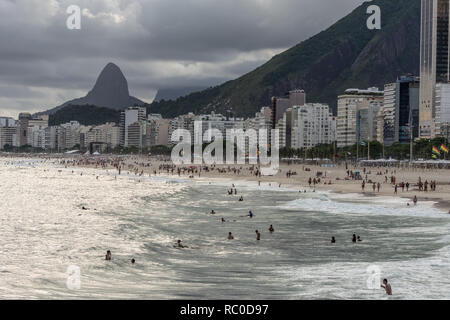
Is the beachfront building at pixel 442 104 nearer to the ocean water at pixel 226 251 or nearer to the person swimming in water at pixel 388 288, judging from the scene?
the ocean water at pixel 226 251

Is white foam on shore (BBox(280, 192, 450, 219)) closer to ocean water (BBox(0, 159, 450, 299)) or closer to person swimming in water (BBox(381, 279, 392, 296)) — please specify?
ocean water (BBox(0, 159, 450, 299))

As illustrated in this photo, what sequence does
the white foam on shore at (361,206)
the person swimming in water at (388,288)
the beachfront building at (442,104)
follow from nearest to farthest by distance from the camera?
the person swimming in water at (388,288), the white foam on shore at (361,206), the beachfront building at (442,104)

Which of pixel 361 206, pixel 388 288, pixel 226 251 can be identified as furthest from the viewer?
pixel 361 206

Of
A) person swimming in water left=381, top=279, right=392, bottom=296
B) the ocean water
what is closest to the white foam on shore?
the ocean water

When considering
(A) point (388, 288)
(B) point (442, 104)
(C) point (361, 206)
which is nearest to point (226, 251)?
(A) point (388, 288)

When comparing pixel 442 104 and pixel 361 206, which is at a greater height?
pixel 442 104

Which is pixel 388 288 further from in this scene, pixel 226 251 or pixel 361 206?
pixel 361 206

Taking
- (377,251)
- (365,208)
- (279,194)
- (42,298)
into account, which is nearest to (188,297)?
(42,298)

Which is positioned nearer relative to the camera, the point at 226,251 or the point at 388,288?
the point at 388,288

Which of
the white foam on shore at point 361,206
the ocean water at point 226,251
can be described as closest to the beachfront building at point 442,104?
the white foam on shore at point 361,206
